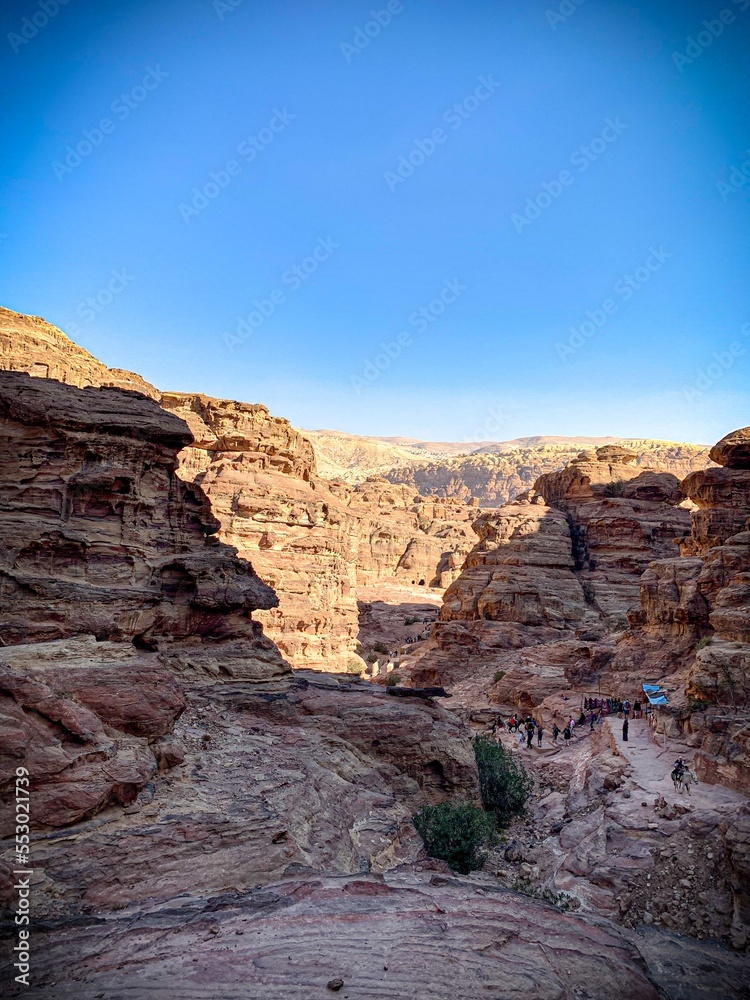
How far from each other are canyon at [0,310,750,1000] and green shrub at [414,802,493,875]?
0.67 m

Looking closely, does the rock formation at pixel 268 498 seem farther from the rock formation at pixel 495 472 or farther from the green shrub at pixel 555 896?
the rock formation at pixel 495 472

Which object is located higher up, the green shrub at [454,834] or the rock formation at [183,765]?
the rock formation at [183,765]

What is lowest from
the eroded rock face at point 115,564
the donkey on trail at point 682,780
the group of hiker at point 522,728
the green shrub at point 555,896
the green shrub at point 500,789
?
the group of hiker at point 522,728

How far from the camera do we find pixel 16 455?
56.2 ft

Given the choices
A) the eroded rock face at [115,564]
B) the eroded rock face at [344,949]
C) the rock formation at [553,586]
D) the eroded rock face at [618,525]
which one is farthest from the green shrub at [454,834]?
the eroded rock face at [618,525]

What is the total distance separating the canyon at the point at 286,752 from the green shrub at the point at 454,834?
26.6 inches

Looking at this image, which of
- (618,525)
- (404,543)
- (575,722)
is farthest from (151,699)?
(404,543)

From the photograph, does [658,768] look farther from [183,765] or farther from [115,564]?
[115,564]

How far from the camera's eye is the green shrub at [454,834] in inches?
533

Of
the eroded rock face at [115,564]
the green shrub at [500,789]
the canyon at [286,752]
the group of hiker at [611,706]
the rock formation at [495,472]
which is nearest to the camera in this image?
the canyon at [286,752]

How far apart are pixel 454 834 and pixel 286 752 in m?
4.83

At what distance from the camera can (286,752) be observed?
1377cm

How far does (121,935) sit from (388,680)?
97.2 feet

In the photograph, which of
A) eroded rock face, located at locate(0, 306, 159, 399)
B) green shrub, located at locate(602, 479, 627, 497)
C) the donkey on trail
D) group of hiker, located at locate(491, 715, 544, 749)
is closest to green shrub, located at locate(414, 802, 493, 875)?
the donkey on trail
